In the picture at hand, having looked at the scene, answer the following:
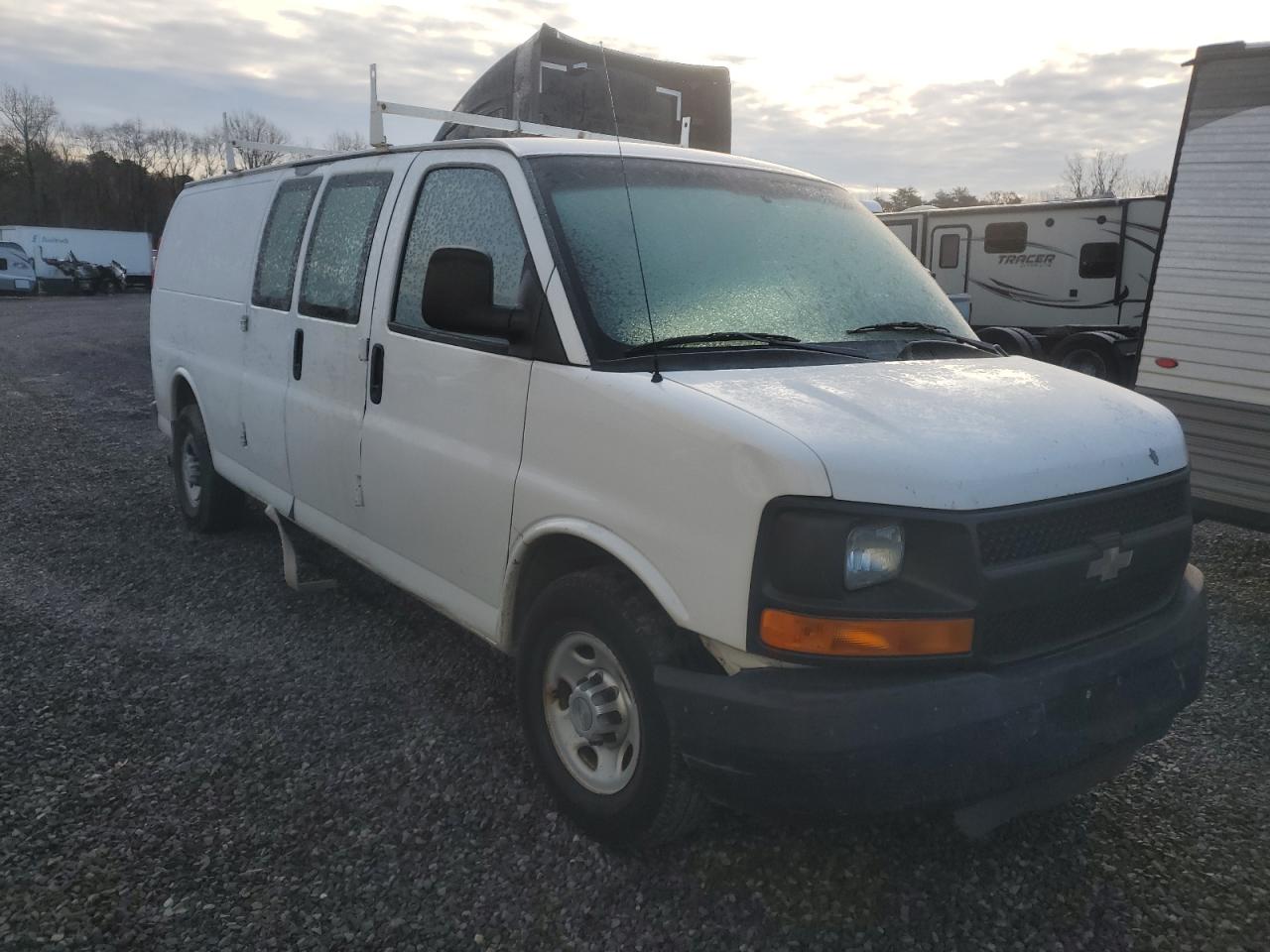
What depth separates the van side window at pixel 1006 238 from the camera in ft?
56.1

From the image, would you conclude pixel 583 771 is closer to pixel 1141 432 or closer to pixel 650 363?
pixel 650 363

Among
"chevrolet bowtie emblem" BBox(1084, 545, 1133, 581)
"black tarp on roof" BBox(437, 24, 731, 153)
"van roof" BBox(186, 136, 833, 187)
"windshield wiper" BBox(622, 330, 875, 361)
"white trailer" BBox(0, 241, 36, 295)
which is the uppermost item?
A: "black tarp on roof" BBox(437, 24, 731, 153)

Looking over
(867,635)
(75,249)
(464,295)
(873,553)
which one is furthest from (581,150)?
(75,249)

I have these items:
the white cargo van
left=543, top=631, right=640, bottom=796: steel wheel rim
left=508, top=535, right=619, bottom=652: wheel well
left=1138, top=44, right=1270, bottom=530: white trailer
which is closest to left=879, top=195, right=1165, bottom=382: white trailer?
left=1138, top=44, right=1270, bottom=530: white trailer

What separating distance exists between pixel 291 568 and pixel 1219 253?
545 centimetres

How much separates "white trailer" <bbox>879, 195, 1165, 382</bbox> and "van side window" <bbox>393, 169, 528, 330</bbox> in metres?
12.1

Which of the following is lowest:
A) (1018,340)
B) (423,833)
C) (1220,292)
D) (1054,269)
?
(423,833)

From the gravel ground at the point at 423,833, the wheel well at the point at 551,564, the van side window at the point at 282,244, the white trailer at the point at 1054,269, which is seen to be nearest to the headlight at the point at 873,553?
the wheel well at the point at 551,564

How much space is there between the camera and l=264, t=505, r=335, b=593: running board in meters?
5.11

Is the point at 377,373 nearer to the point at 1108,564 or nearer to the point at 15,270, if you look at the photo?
the point at 1108,564

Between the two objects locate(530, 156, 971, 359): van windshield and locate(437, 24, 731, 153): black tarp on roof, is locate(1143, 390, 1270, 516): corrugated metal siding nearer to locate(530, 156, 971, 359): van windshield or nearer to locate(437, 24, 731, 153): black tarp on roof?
locate(530, 156, 971, 359): van windshield

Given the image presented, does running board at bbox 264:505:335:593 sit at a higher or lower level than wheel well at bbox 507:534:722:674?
lower

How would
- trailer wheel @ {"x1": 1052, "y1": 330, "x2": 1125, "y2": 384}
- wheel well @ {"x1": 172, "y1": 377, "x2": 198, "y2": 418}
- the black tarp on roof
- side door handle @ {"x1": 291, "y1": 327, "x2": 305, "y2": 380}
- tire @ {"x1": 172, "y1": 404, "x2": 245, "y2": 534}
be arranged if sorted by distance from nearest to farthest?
side door handle @ {"x1": 291, "y1": 327, "x2": 305, "y2": 380} < tire @ {"x1": 172, "y1": 404, "x2": 245, "y2": 534} < wheel well @ {"x1": 172, "y1": 377, "x2": 198, "y2": 418} < the black tarp on roof < trailer wheel @ {"x1": 1052, "y1": 330, "x2": 1125, "y2": 384}

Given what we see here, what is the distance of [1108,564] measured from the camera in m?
2.70
